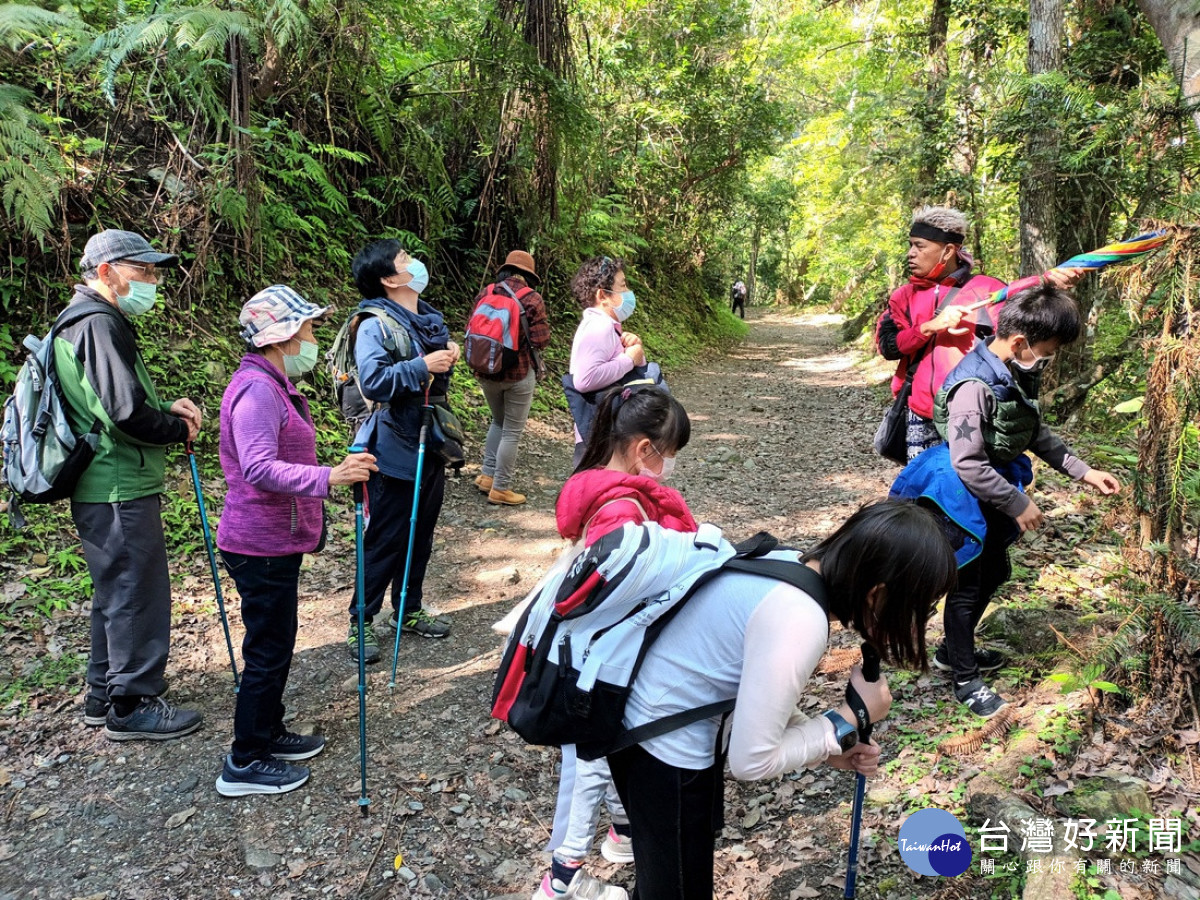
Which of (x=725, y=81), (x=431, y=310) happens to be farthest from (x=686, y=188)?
(x=431, y=310)

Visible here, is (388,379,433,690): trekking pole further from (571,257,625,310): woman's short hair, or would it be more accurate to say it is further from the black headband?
the black headband

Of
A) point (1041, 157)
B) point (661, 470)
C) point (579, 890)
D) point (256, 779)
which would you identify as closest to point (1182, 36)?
point (1041, 157)

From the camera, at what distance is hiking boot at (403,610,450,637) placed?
4.88m

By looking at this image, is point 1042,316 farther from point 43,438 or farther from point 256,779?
point 43,438

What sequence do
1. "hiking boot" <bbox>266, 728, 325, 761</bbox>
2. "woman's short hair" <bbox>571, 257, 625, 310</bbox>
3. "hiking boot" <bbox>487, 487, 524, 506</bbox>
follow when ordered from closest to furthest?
"hiking boot" <bbox>266, 728, 325, 761</bbox>, "woman's short hair" <bbox>571, 257, 625, 310</bbox>, "hiking boot" <bbox>487, 487, 524, 506</bbox>

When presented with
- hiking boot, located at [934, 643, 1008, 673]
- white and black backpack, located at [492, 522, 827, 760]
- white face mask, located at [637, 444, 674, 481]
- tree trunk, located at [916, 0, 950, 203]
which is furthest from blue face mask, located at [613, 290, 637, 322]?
tree trunk, located at [916, 0, 950, 203]

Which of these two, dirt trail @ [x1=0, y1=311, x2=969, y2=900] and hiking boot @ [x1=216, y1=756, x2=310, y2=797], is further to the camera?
hiking boot @ [x1=216, y1=756, x2=310, y2=797]

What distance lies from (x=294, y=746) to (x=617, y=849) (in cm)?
171

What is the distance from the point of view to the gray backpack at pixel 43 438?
3473 millimetres

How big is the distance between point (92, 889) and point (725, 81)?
58.3 ft

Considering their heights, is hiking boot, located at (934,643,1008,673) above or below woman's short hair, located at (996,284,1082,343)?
below

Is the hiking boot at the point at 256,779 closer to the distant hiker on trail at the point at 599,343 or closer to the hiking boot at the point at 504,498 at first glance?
the distant hiker on trail at the point at 599,343

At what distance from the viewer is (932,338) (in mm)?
4184

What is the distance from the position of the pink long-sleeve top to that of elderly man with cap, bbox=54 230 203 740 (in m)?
0.68
